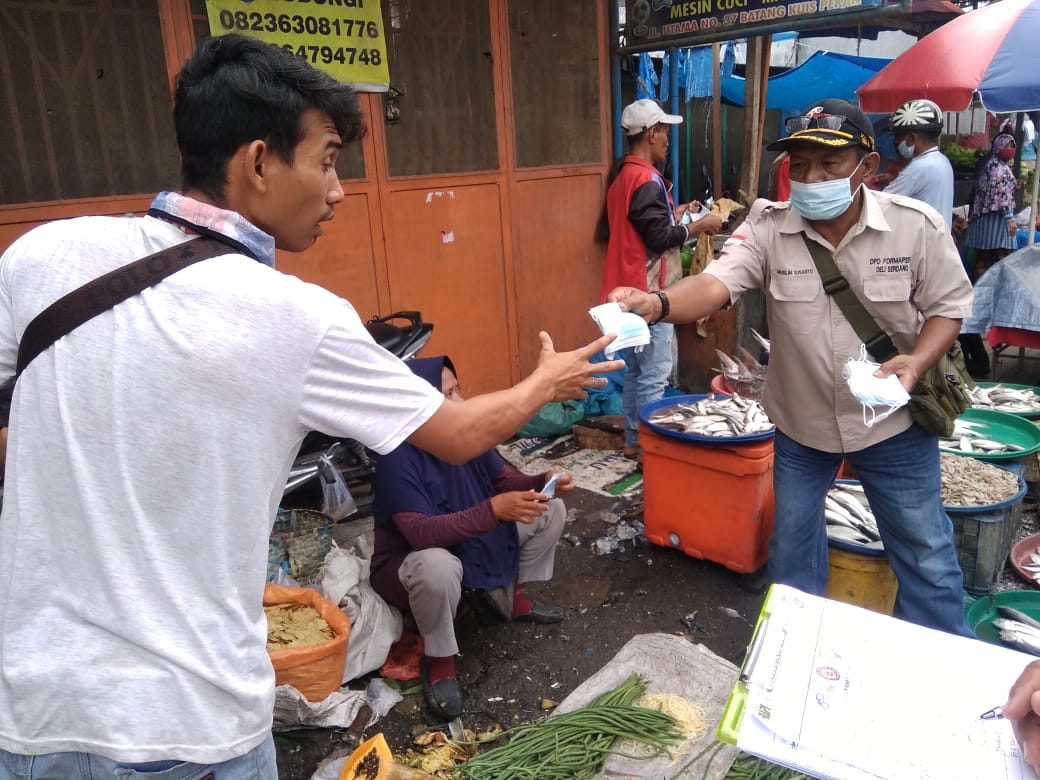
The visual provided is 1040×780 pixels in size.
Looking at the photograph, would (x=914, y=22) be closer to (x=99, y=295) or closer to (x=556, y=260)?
(x=556, y=260)

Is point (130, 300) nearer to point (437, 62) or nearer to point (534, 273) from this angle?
point (437, 62)

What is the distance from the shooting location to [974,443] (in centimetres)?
467

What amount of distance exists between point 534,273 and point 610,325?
391 centimetres

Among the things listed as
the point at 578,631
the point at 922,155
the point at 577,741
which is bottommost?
the point at 578,631

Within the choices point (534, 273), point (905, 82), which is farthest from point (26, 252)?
point (905, 82)

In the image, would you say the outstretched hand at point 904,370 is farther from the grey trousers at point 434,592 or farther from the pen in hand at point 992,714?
the grey trousers at point 434,592

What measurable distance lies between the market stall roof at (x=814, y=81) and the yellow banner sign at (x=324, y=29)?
7.90 metres

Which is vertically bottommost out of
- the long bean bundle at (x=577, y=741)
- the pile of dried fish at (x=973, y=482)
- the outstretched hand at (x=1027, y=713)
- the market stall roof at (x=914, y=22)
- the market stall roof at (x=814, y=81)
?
the long bean bundle at (x=577, y=741)

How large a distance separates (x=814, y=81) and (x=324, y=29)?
9.48 metres

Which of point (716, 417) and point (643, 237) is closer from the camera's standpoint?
point (716, 417)

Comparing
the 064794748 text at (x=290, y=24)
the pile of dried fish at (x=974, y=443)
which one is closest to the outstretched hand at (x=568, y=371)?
the pile of dried fish at (x=974, y=443)

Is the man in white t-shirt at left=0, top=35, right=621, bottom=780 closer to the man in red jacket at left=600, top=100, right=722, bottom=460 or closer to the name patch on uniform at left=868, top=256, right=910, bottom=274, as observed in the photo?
the name patch on uniform at left=868, top=256, right=910, bottom=274

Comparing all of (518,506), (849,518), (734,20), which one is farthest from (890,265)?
(734,20)

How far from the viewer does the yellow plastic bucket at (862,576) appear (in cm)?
363
